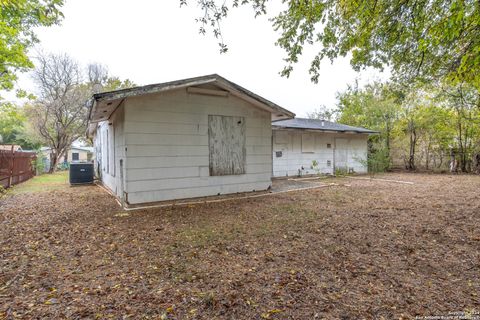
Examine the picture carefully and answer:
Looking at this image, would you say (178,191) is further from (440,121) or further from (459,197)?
(440,121)

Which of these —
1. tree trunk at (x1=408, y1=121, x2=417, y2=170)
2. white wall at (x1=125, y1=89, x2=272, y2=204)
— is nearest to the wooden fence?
white wall at (x1=125, y1=89, x2=272, y2=204)

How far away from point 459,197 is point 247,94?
669cm

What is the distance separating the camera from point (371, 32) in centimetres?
533

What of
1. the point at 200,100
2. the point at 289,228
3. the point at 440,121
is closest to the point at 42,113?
the point at 200,100

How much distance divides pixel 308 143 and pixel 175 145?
8654 millimetres

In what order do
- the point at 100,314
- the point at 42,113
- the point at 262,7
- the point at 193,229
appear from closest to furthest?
1. the point at 100,314
2. the point at 193,229
3. the point at 262,7
4. the point at 42,113

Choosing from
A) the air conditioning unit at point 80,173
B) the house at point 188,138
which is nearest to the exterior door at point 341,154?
the house at point 188,138

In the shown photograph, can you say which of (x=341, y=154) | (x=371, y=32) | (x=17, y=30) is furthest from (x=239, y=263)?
(x=341, y=154)

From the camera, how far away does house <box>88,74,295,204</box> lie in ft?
17.8

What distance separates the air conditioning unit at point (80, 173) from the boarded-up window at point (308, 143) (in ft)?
33.7

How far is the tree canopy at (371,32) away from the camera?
4.24 meters

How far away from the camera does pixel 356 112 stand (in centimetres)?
2041

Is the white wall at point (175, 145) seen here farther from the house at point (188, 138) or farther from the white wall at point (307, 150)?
the white wall at point (307, 150)

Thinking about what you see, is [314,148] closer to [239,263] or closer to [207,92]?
[207,92]
